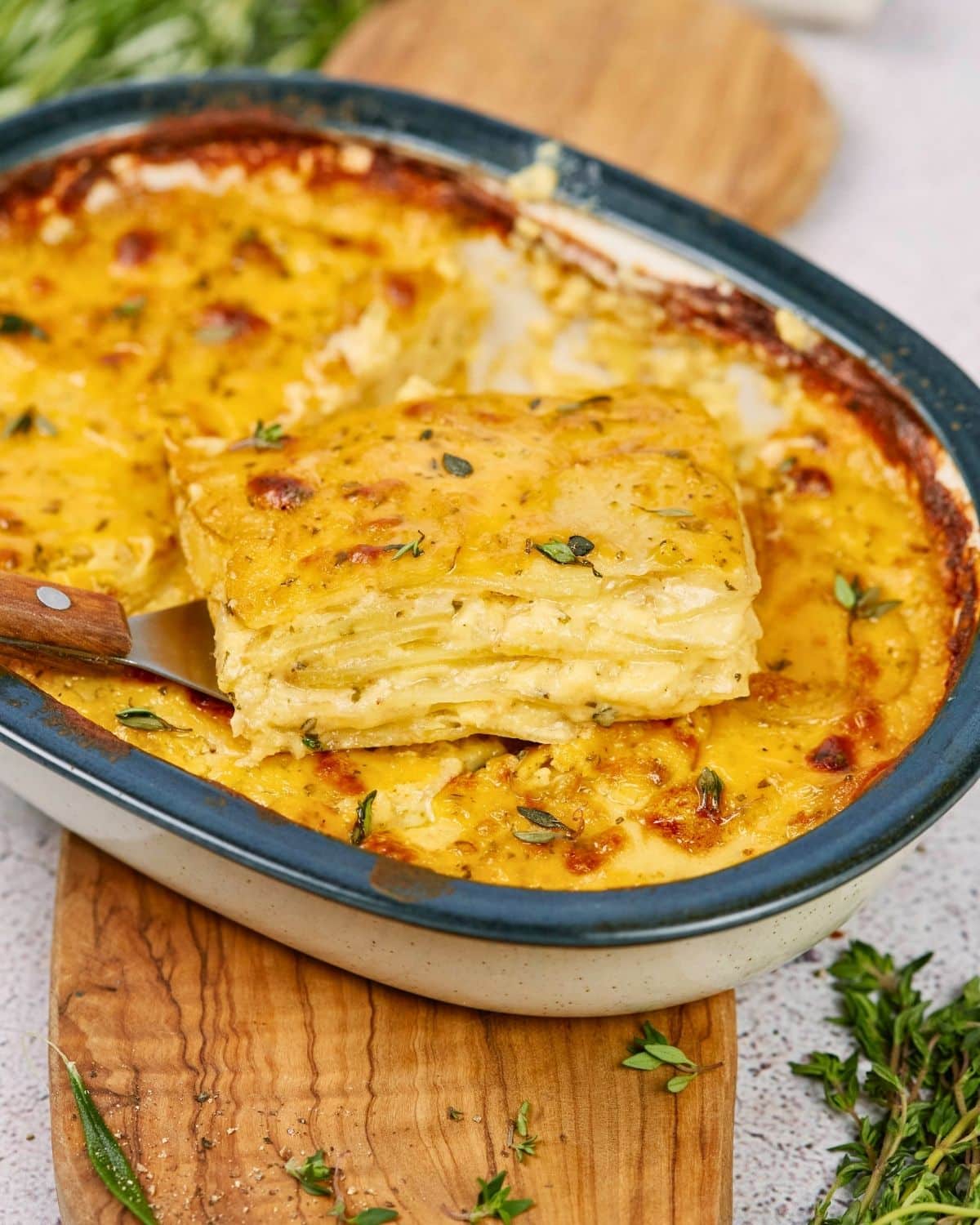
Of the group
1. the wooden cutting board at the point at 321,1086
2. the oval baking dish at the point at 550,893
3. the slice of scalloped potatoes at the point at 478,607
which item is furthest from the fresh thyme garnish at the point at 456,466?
the wooden cutting board at the point at 321,1086

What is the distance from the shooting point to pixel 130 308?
9.62 feet

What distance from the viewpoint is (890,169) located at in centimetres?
439

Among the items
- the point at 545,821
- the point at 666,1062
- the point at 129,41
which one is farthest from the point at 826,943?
the point at 129,41

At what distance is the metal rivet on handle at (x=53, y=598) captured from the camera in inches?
88.1

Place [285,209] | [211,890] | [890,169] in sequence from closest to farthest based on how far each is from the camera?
[211,890], [285,209], [890,169]

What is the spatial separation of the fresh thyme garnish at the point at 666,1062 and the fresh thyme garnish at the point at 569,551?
72 cm

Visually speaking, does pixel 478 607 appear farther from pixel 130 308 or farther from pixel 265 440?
pixel 130 308

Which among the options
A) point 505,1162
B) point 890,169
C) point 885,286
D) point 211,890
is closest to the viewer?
point 505,1162

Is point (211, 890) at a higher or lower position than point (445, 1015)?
higher

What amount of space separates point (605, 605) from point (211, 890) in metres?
0.76

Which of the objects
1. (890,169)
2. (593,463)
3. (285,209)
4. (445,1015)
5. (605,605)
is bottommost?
(445,1015)

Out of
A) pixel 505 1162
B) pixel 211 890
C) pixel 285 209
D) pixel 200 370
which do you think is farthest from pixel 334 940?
pixel 285 209

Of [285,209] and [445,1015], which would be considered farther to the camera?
[285,209]

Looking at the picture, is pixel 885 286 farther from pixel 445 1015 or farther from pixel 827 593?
pixel 445 1015
